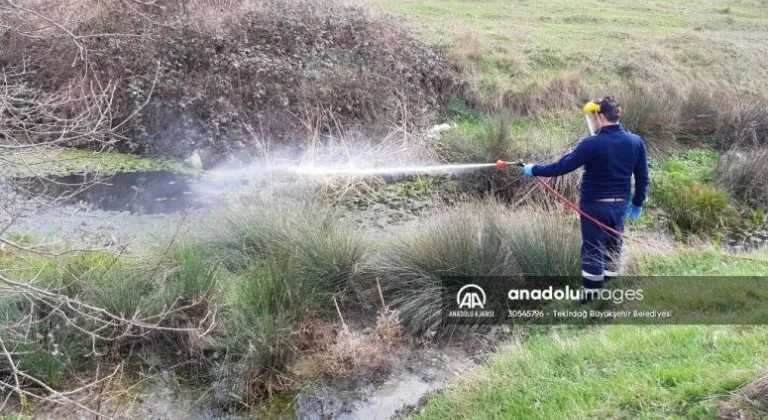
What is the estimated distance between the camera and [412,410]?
5402mm

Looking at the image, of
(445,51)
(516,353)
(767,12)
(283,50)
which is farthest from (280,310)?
(767,12)

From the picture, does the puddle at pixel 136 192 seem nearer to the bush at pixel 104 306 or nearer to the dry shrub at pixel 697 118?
the bush at pixel 104 306

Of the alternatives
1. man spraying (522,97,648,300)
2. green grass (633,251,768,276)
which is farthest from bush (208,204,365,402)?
green grass (633,251,768,276)

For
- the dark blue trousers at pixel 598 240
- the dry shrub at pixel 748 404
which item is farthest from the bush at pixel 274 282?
the dry shrub at pixel 748 404

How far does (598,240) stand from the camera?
6172 mm

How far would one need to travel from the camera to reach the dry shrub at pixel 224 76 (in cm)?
1200

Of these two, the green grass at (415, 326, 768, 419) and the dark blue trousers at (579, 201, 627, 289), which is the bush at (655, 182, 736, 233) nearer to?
the dark blue trousers at (579, 201, 627, 289)

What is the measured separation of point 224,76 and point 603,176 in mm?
8093

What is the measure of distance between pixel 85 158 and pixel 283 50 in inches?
158

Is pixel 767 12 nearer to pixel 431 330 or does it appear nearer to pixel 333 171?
pixel 333 171

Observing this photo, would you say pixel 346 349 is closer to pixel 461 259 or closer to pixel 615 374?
pixel 461 259

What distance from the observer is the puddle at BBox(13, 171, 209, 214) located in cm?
979

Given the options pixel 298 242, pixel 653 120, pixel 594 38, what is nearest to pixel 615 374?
pixel 298 242

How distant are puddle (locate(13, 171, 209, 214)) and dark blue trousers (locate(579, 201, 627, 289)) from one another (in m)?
5.62
